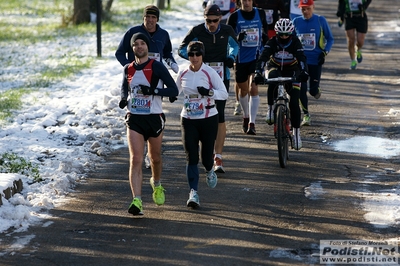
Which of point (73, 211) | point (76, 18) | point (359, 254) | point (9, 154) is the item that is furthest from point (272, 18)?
point (76, 18)

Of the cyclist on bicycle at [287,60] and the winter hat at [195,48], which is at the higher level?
the winter hat at [195,48]

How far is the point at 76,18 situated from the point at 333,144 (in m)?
16.0

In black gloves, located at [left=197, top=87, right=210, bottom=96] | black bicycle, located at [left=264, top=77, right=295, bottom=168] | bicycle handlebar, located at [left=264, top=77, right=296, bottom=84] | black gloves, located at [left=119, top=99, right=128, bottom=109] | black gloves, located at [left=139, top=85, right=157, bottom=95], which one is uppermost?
black gloves, located at [left=139, top=85, right=157, bottom=95]

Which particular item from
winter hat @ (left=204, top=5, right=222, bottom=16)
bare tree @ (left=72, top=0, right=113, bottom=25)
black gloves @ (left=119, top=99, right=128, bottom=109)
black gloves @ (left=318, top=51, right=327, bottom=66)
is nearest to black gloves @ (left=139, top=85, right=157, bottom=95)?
black gloves @ (left=119, top=99, right=128, bottom=109)

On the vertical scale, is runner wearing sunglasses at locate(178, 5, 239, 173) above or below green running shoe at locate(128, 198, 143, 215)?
above

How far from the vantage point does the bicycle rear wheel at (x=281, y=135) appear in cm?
1052

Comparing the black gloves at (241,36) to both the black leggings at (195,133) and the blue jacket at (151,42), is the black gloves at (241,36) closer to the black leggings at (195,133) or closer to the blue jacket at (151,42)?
the blue jacket at (151,42)

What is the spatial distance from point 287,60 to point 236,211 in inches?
119

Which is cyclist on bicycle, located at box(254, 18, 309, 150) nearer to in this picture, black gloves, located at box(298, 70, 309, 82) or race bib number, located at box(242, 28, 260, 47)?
black gloves, located at box(298, 70, 309, 82)

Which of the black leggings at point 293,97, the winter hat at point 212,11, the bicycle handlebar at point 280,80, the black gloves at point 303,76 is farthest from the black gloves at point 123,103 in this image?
the black gloves at point 303,76

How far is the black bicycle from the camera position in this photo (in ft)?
34.7

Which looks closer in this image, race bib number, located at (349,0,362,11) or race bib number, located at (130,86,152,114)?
race bib number, located at (130,86,152,114)

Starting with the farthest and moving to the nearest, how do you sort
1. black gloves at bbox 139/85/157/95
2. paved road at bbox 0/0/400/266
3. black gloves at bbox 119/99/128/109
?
black gloves at bbox 119/99/128/109, black gloves at bbox 139/85/157/95, paved road at bbox 0/0/400/266

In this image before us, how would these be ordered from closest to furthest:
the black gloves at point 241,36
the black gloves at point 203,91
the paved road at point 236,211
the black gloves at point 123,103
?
the paved road at point 236,211, the black gloves at point 123,103, the black gloves at point 203,91, the black gloves at point 241,36
